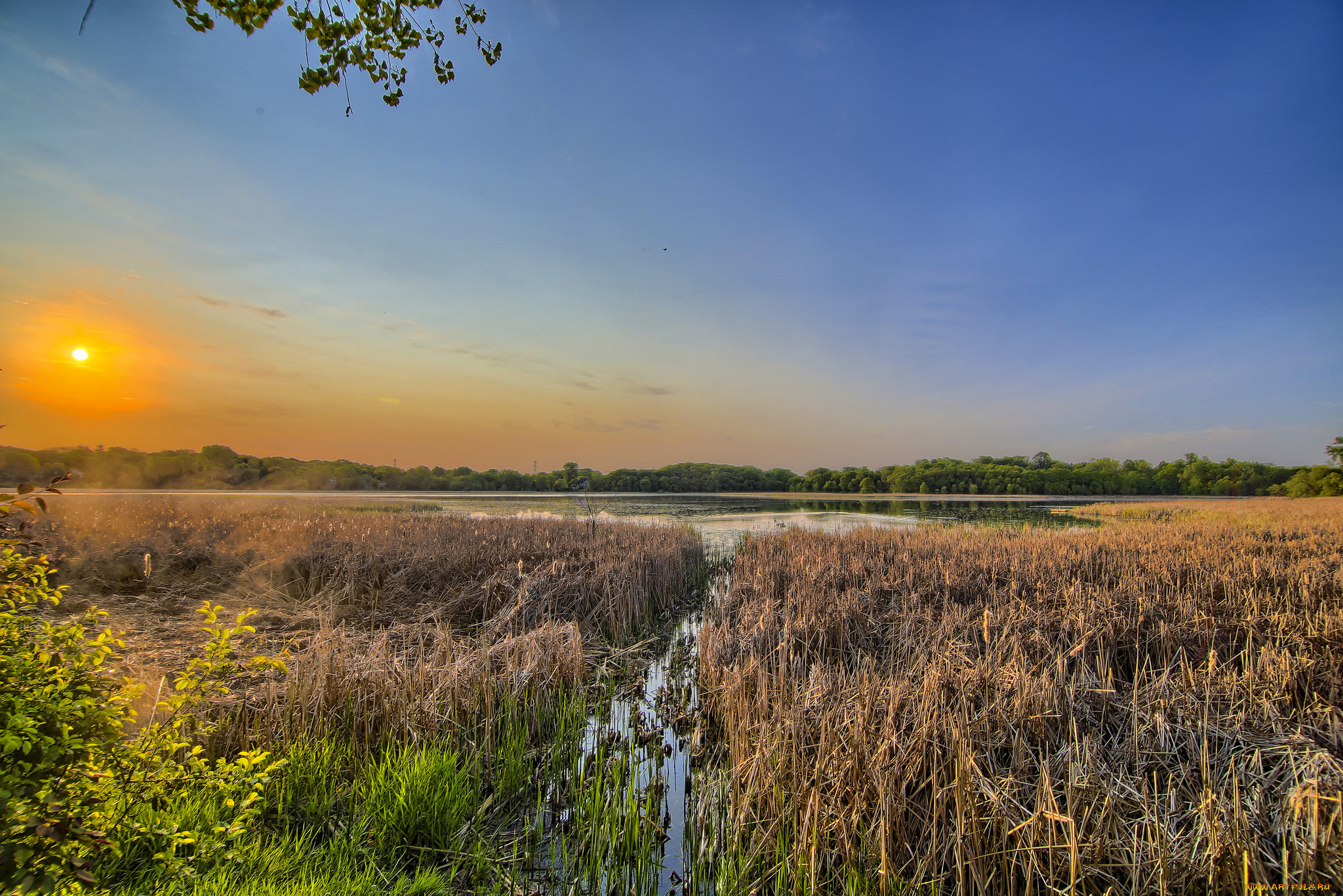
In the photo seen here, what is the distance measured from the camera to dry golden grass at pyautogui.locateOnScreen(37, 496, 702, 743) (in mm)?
5113

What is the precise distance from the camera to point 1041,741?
169 inches

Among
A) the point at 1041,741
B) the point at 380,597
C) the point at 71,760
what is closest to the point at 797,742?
the point at 1041,741

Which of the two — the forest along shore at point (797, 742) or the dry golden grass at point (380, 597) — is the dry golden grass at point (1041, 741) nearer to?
the forest along shore at point (797, 742)

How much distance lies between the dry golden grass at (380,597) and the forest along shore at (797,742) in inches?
3.1

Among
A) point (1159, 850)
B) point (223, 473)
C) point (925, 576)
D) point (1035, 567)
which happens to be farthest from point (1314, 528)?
point (223, 473)

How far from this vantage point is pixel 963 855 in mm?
A: 3352

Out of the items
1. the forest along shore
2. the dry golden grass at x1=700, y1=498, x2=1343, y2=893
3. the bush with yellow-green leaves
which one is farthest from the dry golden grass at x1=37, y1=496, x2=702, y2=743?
the dry golden grass at x1=700, y1=498, x2=1343, y2=893

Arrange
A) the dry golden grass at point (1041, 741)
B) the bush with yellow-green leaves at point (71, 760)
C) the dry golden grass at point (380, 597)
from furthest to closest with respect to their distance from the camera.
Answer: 1. the dry golden grass at point (380, 597)
2. the dry golden grass at point (1041, 741)
3. the bush with yellow-green leaves at point (71, 760)

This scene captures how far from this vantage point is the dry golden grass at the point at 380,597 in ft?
16.8

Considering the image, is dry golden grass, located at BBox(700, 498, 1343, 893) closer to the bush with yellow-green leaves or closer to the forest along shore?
the forest along shore

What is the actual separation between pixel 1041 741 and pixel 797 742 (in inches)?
83.2

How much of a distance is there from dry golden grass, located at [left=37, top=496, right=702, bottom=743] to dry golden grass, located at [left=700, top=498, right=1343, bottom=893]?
2844 mm

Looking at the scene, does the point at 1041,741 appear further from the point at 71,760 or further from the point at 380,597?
the point at 380,597

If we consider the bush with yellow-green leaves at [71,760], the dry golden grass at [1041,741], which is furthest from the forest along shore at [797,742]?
the bush with yellow-green leaves at [71,760]
